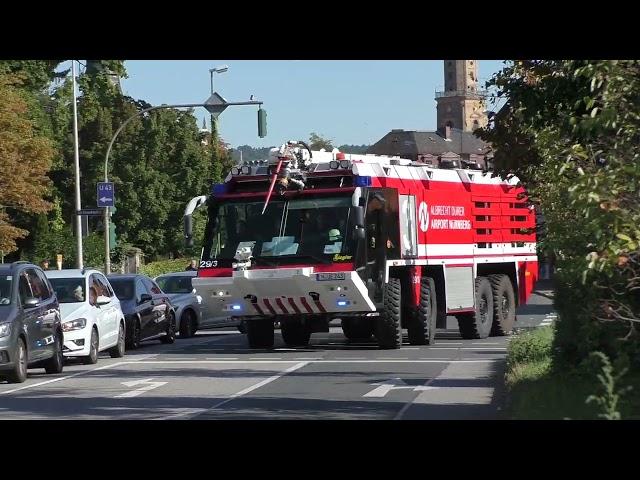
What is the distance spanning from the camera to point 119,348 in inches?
1017

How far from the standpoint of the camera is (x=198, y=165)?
229ft

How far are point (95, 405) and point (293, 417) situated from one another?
2.94m

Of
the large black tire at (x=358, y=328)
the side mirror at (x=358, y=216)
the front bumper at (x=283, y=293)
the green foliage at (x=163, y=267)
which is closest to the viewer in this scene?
the side mirror at (x=358, y=216)

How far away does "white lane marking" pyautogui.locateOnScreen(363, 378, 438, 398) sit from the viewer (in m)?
17.8

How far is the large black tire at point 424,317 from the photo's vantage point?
26.4 meters

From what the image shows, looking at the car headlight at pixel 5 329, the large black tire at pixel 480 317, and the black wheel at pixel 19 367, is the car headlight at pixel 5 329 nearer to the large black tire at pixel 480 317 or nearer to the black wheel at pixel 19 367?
the black wheel at pixel 19 367

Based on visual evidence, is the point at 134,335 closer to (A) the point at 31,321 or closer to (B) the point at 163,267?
(A) the point at 31,321

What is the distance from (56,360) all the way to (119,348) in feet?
12.5

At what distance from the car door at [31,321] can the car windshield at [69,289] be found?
317cm

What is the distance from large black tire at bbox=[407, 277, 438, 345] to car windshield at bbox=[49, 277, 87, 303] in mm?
6036

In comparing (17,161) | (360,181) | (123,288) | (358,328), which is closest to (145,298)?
(123,288)

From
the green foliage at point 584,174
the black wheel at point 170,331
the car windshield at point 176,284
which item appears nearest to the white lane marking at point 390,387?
the green foliage at point 584,174

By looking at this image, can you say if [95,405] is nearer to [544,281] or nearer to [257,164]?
[257,164]
